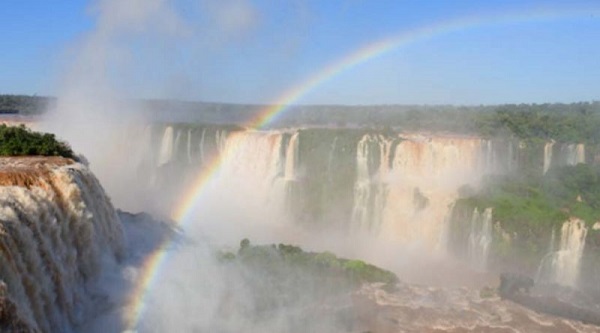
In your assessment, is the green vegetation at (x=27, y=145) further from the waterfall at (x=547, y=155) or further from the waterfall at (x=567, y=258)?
the waterfall at (x=547, y=155)

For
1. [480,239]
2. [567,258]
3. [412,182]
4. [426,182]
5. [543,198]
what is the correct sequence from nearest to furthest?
[567,258] < [480,239] < [543,198] < [426,182] < [412,182]

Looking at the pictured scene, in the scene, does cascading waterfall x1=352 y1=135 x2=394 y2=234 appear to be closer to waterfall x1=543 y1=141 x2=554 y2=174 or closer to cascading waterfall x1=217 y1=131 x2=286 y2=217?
cascading waterfall x1=217 y1=131 x2=286 y2=217

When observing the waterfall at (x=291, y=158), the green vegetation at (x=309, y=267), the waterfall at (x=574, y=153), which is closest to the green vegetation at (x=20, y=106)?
the waterfall at (x=291, y=158)

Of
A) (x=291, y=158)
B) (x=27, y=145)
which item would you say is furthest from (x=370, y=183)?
(x=27, y=145)

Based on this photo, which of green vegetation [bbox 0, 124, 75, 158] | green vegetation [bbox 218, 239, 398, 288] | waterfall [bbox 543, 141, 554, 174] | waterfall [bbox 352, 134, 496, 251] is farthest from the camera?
waterfall [bbox 543, 141, 554, 174]

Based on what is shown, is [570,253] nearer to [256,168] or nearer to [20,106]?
[256,168]

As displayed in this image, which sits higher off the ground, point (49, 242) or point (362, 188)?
point (49, 242)

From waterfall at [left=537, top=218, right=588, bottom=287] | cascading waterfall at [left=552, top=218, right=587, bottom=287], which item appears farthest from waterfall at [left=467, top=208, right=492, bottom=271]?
cascading waterfall at [left=552, top=218, right=587, bottom=287]
